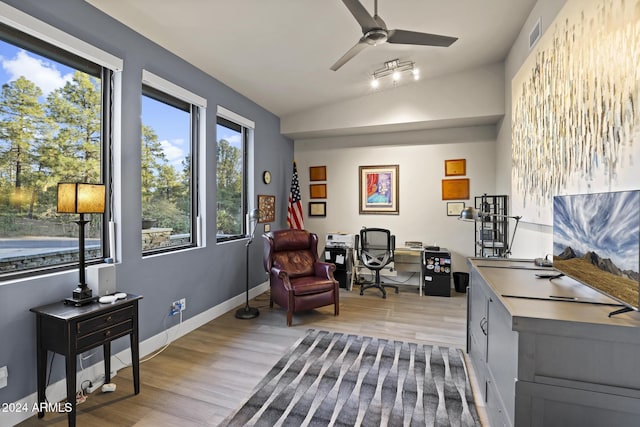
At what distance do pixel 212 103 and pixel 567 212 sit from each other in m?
3.50

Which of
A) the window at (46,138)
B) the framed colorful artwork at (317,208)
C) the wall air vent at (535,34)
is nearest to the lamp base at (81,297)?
the window at (46,138)

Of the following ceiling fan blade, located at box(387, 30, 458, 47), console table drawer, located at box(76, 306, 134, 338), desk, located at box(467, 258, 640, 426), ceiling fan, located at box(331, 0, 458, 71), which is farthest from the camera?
ceiling fan blade, located at box(387, 30, 458, 47)

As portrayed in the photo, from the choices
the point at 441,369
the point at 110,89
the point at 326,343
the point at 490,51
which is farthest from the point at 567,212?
the point at 110,89

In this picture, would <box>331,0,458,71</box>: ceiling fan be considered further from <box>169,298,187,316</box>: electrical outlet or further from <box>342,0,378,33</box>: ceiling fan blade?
<box>169,298,187,316</box>: electrical outlet

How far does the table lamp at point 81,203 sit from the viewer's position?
6.19 ft

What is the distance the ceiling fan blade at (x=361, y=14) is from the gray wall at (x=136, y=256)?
1.89 m

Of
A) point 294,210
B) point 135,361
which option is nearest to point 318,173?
point 294,210

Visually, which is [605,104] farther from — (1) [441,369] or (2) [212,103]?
(2) [212,103]

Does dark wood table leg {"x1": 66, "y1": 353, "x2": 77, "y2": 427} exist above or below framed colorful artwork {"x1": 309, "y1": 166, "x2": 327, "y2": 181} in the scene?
below

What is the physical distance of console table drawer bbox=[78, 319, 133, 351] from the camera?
1.83 metres

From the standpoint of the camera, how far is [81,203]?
192cm

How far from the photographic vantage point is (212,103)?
3551 millimetres

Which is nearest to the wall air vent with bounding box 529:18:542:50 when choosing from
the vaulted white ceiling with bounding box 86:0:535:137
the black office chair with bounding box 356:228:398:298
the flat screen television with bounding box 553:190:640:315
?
the vaulted white ceiling with bounding box 86:0:535:137

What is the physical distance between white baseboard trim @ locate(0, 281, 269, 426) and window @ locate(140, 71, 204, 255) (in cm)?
81
